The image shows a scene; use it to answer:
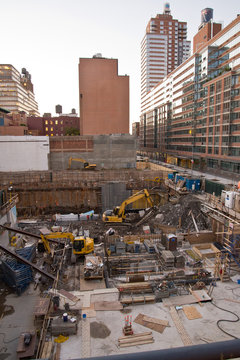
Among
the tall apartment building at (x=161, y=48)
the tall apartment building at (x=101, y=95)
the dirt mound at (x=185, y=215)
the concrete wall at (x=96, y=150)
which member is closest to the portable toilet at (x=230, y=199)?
the dirt mound at (x=185, y=215)

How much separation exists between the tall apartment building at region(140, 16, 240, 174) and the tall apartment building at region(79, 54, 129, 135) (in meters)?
19.6

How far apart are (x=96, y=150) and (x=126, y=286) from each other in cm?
4386

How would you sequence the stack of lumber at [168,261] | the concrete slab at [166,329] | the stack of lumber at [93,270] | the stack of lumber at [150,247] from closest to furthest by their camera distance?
the concrete slab at [166,329]
the stack of lumber at [93,270]
the stack of lumber at [168,261]
the stack of lumber at [150,247]

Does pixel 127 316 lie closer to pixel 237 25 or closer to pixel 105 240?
pixel 105 240

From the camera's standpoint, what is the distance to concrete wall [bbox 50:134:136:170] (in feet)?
189

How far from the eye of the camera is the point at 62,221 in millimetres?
32906

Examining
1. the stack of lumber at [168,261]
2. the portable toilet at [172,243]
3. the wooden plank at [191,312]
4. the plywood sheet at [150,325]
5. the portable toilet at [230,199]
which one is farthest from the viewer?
the portable toilet at [230,199]

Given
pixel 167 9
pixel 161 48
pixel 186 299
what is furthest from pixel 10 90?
pixel 186 299

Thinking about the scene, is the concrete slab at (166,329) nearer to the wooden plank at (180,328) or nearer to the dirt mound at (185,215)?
the wooden plank at (180,328)

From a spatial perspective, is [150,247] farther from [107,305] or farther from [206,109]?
[206,109]

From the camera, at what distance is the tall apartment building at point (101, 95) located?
6894cm

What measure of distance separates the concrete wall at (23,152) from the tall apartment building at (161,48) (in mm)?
99582

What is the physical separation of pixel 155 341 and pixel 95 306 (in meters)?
4.21

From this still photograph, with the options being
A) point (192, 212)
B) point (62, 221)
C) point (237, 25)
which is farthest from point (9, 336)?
point (237, 25)
